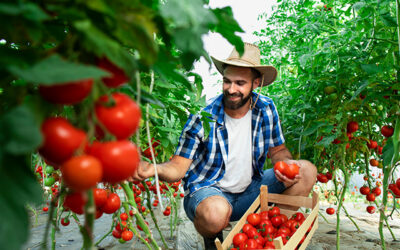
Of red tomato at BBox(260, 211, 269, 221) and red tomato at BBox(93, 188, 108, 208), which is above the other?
red tomato at BBox(93, 188, 108, 208)

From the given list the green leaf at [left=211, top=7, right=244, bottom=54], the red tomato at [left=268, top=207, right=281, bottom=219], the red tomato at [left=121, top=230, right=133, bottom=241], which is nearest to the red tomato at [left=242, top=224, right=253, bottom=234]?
the red tomato at [left=268, top=207, right=281, bottom=219]

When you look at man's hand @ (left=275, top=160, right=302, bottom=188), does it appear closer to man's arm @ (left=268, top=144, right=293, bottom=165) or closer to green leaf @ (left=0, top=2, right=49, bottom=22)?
man's arm @ (left=268, top=144, right=293, bottom=165)

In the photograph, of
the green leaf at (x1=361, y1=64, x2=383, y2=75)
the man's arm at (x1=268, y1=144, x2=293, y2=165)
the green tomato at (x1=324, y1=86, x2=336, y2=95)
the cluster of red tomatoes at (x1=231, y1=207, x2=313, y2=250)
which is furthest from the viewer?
the man's arm at (x1=268, y1=144, x2=293, y2=165)

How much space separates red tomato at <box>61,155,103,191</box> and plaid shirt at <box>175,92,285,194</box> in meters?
1.73

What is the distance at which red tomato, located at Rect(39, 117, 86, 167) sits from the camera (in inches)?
16.1

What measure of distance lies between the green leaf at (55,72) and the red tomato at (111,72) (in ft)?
0.26

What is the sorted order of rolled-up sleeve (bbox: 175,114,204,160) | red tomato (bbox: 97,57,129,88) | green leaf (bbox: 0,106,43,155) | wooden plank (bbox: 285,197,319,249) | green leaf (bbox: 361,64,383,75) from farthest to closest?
rolled-up sleeve (bbox: 175,114,204,160), wooden plank (bbox: 285,197,319,249), green leaf (bbox: 361,64,383,75), red tomato (bbox: 97,57,129,88), green leaf (bbox: 0,106,43,155)

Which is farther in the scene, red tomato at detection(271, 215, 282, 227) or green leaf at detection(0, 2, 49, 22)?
red tomato at detection(271, 215, 282, 227)

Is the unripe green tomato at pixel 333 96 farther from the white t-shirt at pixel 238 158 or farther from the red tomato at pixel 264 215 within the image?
the red tomato at pixel 264 215

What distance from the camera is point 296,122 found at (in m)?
2.65

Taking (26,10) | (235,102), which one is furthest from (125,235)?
(26,10)

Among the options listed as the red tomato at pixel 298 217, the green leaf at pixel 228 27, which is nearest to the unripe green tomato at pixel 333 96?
the red tomato at pixel 298 217

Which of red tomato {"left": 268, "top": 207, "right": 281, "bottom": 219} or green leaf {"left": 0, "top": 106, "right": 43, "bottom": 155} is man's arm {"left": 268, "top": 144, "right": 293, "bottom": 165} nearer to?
red tomato {"left": 268, "top": 207, "right": 281, "bottom": 219}

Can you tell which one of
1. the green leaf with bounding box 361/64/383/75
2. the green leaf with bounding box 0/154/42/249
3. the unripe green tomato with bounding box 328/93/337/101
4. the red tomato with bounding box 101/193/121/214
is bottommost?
the red tomato with bounding box 101/193/121/214
